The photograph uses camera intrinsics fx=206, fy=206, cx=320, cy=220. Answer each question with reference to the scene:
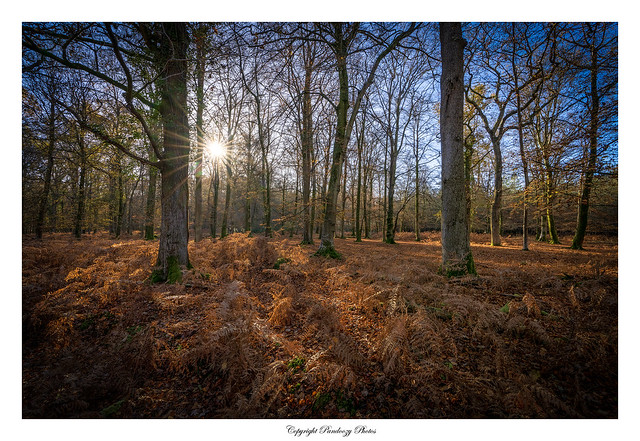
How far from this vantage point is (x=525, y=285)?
4129 millimetres

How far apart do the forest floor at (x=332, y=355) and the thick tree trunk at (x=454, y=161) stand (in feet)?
2.89

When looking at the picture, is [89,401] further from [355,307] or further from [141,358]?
[355,307]

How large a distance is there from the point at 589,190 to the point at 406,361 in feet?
23.5

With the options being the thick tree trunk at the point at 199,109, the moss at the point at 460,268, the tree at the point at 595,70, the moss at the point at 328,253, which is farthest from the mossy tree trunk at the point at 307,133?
the tree at the point at 595,70

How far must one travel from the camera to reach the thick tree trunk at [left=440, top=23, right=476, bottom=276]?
467 centimetres

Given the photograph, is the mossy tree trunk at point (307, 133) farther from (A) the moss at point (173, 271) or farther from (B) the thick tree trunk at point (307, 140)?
(A) the moss at point (173, 271)

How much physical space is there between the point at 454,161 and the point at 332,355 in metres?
4.70

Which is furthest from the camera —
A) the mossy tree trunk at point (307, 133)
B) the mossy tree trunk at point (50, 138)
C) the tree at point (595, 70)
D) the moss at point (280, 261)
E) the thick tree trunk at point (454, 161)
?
the mossy tree trunk at point (307, 133)

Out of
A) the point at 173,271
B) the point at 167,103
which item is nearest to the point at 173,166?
the point at 167,103

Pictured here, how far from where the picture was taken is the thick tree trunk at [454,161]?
4.67 metres

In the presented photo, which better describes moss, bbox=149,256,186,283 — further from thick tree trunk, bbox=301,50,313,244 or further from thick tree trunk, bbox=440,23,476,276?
thick tree trunk, bbox=440,23,476,276

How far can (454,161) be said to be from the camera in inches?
184

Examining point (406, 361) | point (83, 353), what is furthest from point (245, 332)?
point (83, 353)

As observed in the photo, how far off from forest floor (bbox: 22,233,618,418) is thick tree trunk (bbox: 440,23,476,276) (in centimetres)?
88
